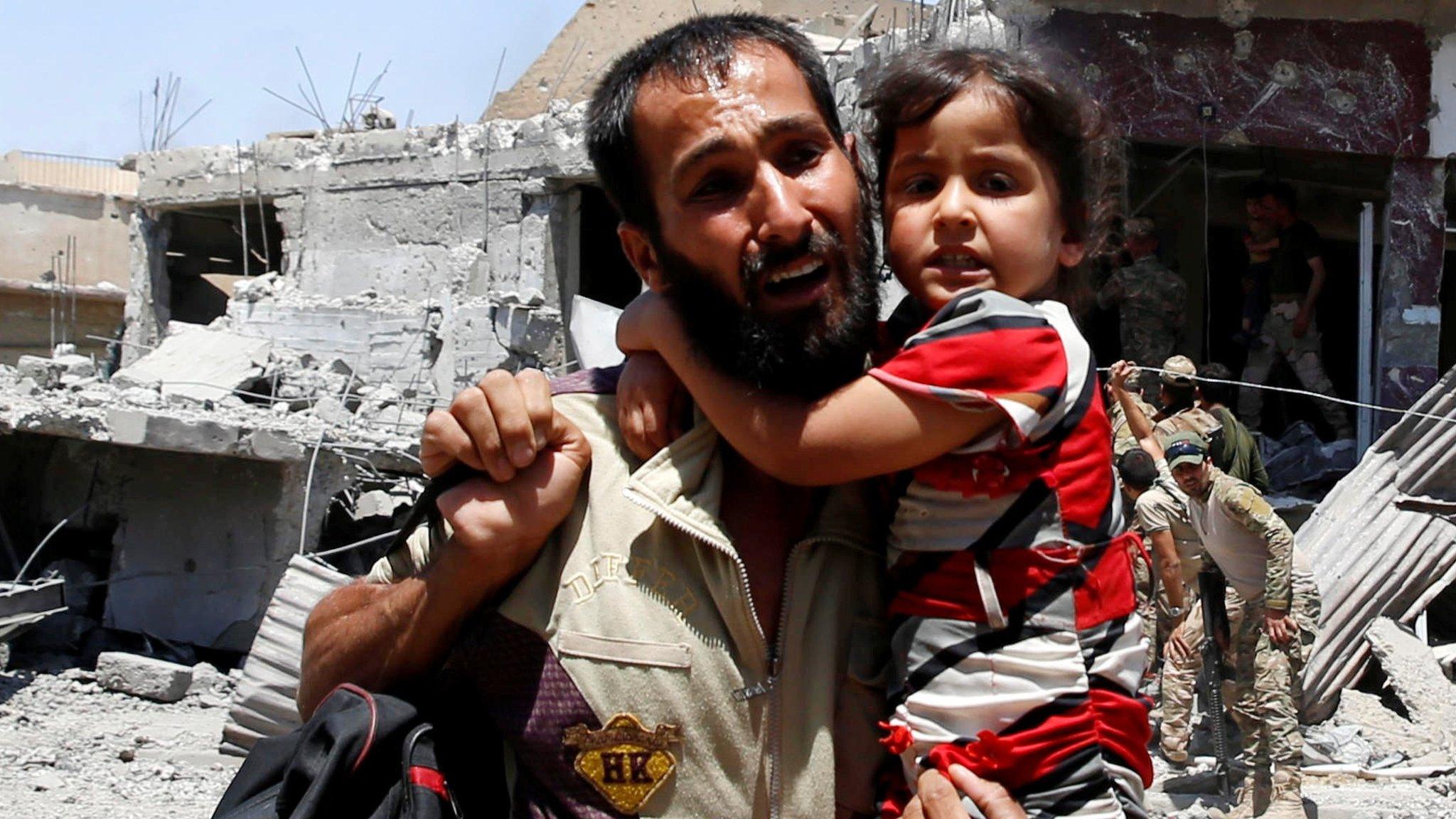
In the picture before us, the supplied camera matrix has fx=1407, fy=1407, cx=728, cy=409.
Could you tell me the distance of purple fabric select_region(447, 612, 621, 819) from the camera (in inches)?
66.9

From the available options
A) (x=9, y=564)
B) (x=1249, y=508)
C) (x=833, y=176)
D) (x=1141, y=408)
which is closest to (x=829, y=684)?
(x=833, y=176)

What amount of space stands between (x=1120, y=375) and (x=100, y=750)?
5911 mm

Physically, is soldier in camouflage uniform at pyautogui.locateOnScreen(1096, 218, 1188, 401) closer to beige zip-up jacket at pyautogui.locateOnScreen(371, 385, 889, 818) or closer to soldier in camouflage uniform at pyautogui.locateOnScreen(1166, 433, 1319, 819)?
soldier in camouflage uniform at pyautogui.locateOnScreen(1166, 433, 1319, 819)

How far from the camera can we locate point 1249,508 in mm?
6676

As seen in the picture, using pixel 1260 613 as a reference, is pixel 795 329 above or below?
above

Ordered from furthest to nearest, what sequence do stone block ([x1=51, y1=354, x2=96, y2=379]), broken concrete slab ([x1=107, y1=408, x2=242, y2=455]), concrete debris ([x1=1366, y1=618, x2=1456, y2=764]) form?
stone block ([x1=51, y1=354, x2=96, y2=379])
broken concrete slab ([x1=107, y1=408, x2=242, y2=455])
concrete debris ([x1=1366, y1=618, x2=1456, y2=764])

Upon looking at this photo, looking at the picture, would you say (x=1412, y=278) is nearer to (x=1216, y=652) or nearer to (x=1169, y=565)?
(x=1169, y=565)

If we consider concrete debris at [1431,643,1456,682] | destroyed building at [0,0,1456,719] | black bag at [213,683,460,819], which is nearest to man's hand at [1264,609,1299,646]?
concrete debris at [1431,643,1456,682]

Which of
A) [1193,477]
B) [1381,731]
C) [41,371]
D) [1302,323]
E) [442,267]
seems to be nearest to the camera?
[1193,477]

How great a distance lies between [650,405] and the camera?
186 cm

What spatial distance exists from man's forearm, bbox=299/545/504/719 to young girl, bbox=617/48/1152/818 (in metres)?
0.38

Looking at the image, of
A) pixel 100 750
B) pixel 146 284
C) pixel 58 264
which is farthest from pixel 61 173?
pixel 100 750

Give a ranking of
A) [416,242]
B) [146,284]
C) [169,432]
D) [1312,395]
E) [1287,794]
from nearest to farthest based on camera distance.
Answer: [1312,395]
[1287,794]
[169,432]
[416,242]
[146,284]

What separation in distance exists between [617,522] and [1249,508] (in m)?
5.55
